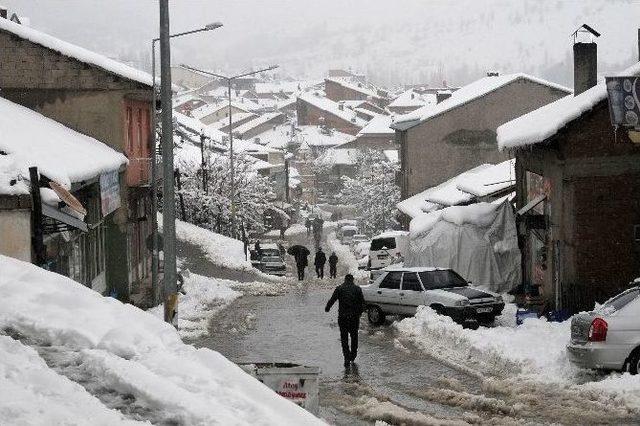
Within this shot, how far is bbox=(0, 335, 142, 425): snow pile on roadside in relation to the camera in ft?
23.1

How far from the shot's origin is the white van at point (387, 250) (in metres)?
49.5

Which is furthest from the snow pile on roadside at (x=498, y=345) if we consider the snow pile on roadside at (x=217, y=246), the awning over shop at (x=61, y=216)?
the snow pile on roadside at (x=217, y=246)

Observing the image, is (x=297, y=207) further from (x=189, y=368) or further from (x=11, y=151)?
(x=189, y=368)

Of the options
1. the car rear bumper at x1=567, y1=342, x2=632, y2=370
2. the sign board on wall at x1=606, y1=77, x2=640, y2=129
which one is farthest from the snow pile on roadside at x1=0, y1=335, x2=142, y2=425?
the sign board on wall at x1=606, y1=77, x2=640, y2=129

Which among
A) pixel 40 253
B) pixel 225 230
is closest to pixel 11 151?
pixel 40 253

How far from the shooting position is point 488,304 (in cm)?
2388

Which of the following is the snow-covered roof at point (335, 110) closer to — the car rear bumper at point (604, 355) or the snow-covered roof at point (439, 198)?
the snow-covered roof at point (439, 198)

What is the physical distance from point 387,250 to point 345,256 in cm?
2579

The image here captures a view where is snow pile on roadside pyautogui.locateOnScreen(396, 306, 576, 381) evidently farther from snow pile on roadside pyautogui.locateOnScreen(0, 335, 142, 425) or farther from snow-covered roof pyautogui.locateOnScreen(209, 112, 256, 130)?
snow-covered roof pyautogui.locateOnScreen(209, 112, 256, 130)

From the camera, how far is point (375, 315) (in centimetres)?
2639

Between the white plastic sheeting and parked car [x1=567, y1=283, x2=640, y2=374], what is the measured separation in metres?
15.5

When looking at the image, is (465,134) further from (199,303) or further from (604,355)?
(604,355)

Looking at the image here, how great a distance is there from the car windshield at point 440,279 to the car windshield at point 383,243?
25.0 metres

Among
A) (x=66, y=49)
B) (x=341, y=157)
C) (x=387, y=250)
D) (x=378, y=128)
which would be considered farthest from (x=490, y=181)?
(x=378, y=128)
